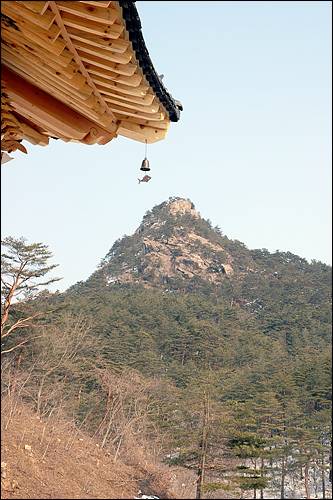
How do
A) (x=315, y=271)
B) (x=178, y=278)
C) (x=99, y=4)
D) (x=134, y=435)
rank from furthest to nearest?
1. (x=178, y=278)
2. (x=315, y=271)
3. (x=134, y=435)
4. (x=99, y=4)

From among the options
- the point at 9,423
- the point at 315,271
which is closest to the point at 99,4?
the point at 9,423

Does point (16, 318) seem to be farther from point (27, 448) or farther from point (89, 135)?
point (89, 135)

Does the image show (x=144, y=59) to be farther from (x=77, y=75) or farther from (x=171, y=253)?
(x=171, y=253)

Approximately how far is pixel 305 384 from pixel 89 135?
20.0 metres

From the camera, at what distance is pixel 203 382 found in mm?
19719

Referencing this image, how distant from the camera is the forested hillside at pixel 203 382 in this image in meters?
17.2

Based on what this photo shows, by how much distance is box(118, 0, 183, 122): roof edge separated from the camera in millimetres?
2408

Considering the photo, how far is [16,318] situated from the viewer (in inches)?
796

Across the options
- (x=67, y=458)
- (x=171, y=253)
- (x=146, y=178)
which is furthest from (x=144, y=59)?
(x=171, y=253)

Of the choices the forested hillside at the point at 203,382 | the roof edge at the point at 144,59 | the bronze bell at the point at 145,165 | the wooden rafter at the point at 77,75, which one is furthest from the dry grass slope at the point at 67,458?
the roof edge at the point at 144,59

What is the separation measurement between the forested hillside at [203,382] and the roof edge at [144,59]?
11302 millimetres

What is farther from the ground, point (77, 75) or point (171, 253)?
point (171, 253)

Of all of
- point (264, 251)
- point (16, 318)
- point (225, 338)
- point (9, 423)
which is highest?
point (264, 251)

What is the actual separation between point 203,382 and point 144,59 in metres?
17.9
